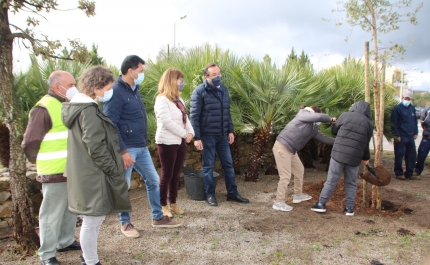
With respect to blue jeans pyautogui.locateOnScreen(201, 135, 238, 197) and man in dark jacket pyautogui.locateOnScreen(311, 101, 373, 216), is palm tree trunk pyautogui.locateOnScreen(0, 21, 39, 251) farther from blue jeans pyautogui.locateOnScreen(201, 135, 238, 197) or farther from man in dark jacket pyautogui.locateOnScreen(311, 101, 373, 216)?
man in dark jacket pyautogui.locateOnScreen(311, 101, 373, 216)

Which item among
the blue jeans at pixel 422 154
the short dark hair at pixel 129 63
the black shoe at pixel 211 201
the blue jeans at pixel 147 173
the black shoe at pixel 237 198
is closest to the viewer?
the short dark hair at pixel 129 63

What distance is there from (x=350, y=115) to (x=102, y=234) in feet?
11.0

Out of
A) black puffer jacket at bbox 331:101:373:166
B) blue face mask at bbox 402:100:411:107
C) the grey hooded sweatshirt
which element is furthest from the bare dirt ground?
blue face mask at bbox 402:100:411:107

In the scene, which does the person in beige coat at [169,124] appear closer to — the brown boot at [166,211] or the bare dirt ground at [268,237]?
the brown boot at [166,211]

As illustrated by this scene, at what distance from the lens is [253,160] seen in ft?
22.1

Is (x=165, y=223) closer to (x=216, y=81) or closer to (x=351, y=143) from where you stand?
(x=216, y=81)

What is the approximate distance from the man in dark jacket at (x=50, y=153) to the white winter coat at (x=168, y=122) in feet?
3.99

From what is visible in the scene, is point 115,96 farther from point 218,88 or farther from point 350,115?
point 350,115

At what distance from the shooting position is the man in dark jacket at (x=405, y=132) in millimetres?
7223

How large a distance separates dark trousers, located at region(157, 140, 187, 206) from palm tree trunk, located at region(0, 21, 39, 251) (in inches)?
58.5

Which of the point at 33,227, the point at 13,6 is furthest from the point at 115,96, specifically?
the point at 33,227


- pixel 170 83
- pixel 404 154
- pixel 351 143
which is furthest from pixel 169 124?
pixel 404 154

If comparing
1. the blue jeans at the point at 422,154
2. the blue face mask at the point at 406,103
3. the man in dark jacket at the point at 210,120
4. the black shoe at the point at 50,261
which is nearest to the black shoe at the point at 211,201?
the man in dark jacket at the point at 210,120

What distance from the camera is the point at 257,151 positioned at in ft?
21.8
